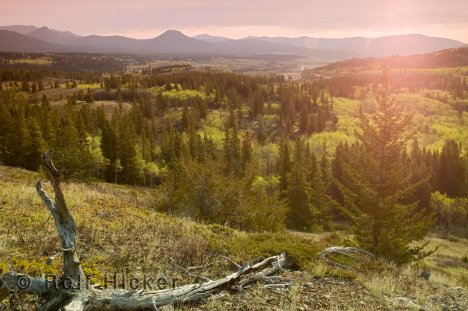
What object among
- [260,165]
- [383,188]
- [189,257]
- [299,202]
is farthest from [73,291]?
[260,165]

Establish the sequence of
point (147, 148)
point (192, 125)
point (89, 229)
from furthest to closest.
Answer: point (192, 125)
point (147, 148)
point (89, 229)

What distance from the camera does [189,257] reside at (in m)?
10.2

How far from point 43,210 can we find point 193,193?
55.7ft

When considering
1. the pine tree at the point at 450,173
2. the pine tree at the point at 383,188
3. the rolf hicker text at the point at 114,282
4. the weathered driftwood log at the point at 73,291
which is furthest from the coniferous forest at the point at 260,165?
the weathered driftwood log at the point at 73,291

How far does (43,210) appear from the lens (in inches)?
513

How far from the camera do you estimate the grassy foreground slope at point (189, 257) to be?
8500 mm

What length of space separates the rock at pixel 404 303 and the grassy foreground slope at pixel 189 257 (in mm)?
115

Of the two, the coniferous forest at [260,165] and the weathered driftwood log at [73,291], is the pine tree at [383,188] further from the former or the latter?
the weathered driftwood log at [73,291]

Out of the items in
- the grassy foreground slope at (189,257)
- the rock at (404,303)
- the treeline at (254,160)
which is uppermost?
the grassy foreground slope at (189,257)

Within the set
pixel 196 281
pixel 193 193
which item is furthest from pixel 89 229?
pixel 193 193

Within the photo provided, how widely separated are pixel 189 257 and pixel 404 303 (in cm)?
→ 540

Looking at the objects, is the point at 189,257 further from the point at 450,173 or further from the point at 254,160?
the point at 450,173

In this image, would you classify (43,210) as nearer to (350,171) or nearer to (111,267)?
(111,267)

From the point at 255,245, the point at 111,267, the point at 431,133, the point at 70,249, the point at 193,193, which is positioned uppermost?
the point at 70,249
